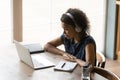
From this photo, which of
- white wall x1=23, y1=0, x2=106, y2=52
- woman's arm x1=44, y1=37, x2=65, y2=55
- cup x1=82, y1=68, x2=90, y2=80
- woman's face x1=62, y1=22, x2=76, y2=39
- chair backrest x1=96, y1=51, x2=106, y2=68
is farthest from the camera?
white wall x1=23, y1=0, x2=106, y2=52

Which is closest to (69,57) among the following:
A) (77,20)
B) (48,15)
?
(77,20)

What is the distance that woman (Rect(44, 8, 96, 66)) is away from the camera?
231 cm

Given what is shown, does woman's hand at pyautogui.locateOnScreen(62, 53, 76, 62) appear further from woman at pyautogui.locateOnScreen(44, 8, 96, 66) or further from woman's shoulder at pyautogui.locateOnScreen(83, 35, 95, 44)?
woman's shoulder at pyautogui.locateOnScreen(83, 35, 95, 44)

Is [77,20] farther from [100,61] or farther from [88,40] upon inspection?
[100,61]

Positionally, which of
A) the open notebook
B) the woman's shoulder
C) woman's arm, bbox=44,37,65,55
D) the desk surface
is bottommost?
the desk surface

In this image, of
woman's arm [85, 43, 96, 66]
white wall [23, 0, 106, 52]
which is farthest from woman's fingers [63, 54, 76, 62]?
white wall [23, 0, 106, 52]

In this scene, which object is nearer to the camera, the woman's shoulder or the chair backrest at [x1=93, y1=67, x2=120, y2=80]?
the chair backrest at [x1=93, y1=67, x2=120, y2=80]

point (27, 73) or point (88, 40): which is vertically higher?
point (88, 40)

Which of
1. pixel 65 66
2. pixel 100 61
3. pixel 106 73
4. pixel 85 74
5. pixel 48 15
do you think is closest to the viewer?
pixel 85 74

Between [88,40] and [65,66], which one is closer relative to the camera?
[65,66]

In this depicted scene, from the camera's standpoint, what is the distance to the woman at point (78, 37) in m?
2.31

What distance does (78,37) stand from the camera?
2447mm

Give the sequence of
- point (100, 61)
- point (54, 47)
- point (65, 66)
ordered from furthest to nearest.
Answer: point (54, 47), point (100, 61), point (65, 66)

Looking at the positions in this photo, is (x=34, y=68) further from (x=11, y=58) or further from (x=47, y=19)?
(x=47, y=19)
